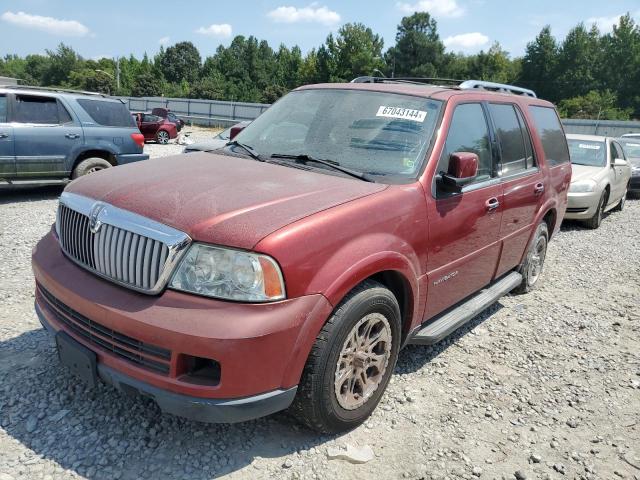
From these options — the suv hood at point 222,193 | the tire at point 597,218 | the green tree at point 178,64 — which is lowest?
the tire at point 597,218

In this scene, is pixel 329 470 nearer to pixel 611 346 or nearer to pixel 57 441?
pixel 57 441

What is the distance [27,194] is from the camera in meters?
9.12

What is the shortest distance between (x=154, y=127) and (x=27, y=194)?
13.9 meters

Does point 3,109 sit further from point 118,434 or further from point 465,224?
point 465,224

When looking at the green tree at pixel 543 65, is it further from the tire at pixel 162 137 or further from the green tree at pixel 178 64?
the tire at pixel 162 137

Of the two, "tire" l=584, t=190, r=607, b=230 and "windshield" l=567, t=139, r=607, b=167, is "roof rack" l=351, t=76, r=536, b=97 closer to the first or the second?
"tire" l=584, t=190, r=607, b=230

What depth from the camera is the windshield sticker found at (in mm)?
3441

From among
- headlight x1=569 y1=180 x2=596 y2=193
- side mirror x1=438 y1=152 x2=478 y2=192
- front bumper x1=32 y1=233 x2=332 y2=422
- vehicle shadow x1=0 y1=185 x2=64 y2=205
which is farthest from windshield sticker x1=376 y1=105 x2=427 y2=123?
vehicle shadow x1=0 y1=185 x2=64 y2=205

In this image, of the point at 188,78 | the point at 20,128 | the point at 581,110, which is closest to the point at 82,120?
the point at 20,128

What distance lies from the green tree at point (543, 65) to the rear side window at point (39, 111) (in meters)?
74.4

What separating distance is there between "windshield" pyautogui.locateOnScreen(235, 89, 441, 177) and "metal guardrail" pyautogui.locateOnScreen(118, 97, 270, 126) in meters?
35.6

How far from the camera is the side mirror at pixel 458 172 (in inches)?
124

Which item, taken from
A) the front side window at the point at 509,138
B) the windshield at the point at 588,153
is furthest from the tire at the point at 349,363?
the windshield at the point at 588,153

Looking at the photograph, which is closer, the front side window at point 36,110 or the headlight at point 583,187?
the front side window at point 36,110
